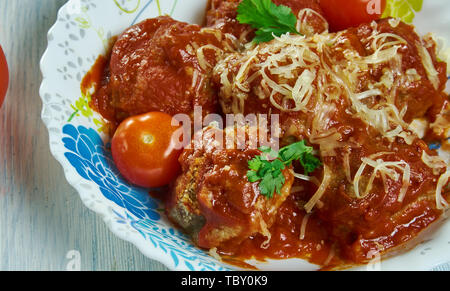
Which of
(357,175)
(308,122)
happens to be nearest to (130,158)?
(308,122)

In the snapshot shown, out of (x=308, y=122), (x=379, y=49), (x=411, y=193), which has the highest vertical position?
(x=379, y=49)

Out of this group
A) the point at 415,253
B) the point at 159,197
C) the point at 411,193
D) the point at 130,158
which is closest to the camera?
the point at 415,253

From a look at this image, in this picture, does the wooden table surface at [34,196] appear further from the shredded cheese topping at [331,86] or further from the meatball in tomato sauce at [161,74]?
the shredded cheese topping at [331,86]

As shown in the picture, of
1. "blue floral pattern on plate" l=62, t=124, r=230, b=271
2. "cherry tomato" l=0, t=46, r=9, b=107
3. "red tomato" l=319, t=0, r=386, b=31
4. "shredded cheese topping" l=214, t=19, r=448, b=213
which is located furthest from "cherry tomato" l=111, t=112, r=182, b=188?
"red tomato" l=319, t=0, r=386, b=31

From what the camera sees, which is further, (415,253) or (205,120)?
(205,120)

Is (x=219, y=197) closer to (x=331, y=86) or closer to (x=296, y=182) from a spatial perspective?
(x=296, y=182)

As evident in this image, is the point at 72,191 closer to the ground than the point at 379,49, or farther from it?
closer to the ground

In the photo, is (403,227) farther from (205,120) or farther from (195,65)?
(195,65)
